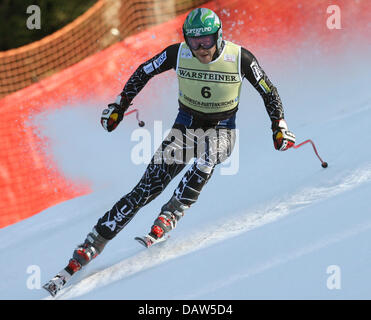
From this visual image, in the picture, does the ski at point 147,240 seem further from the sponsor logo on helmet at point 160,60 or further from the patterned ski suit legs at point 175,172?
the sponsor logo on helmet at point 160,60

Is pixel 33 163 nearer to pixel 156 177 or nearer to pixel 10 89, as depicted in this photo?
pixel 10 89

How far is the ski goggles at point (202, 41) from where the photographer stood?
348cm

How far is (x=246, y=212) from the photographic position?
4.16m

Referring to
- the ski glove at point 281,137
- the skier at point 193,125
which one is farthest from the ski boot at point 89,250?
the ski glove at point 281,137

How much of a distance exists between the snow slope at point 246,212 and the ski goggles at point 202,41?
50.3 inches

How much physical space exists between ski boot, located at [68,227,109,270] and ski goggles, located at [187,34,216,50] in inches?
58.0

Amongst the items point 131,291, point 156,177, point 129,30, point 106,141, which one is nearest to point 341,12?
point 129,30

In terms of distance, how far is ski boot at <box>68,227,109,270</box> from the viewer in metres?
3.84

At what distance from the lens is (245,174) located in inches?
206

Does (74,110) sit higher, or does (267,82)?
(74,110)

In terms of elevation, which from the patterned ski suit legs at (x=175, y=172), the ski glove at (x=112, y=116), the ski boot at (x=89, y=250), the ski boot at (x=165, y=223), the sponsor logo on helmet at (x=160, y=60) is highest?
the sponsor logo on helmet at (x=160, y=60)

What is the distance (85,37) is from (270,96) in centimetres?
414

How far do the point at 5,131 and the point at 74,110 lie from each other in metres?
0.84

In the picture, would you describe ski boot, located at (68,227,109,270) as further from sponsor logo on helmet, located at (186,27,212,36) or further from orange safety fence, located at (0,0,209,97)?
orange safety fence, located at (0,0,209,97)
